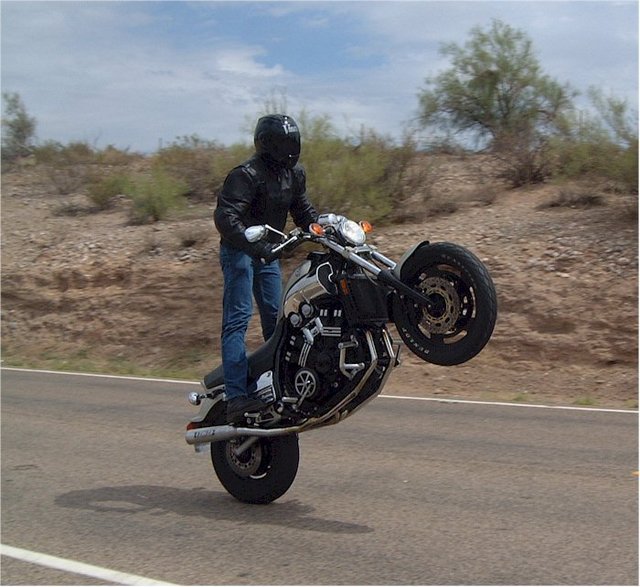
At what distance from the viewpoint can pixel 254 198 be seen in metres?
5.88

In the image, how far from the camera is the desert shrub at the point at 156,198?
73.1ft

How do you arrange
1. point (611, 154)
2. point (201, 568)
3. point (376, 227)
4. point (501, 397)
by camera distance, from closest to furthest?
1. point (201, 568)
2. point (501, 397)
3. point (611, 154)
4. point (376, 227)

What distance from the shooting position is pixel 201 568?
4.94 meters

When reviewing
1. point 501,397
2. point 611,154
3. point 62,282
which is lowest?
point 501,397

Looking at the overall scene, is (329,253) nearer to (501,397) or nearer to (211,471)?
(211,471)

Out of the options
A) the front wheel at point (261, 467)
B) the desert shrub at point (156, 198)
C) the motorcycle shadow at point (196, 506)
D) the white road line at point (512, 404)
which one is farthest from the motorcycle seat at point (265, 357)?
the desert shrub at point (156, 198)

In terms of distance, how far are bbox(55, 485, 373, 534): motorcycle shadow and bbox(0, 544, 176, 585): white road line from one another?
2.74 feet

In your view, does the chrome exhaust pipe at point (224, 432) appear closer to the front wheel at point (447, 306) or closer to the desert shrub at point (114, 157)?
the front wheel at point (447, 306)

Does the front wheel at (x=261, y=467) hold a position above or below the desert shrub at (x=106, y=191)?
below

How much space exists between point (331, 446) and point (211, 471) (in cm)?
132

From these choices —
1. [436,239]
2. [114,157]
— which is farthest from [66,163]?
[436,239]

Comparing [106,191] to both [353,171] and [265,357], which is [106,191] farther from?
[265,357]

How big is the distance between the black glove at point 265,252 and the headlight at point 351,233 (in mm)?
426

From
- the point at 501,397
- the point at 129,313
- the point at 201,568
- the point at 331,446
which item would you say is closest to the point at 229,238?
the point at 201,568
